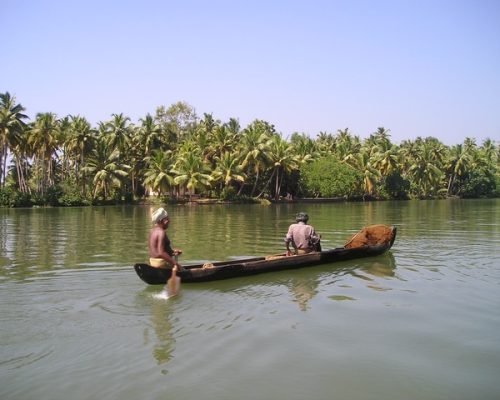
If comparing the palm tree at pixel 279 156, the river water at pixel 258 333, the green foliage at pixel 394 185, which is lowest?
the river water at pixel 258 333

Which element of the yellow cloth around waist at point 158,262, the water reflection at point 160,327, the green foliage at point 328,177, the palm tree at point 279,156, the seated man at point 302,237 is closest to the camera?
the water reflection at point 160,327

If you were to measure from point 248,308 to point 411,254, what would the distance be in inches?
373

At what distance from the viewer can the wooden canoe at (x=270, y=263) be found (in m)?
11.0

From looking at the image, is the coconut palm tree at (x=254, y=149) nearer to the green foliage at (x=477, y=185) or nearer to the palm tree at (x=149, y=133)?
the palm tree at (x=149, y=133)

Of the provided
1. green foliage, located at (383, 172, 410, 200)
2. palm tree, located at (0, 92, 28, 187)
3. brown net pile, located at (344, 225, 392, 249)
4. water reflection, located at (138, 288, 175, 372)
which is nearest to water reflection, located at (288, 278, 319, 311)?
water reflection, located at (138, 288, 175, 372)

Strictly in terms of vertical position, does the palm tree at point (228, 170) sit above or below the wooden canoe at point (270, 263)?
above

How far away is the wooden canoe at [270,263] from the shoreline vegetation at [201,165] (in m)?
44.3

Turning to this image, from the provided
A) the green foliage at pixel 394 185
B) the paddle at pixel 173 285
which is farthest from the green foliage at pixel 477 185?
the paddle at pixel 173 285

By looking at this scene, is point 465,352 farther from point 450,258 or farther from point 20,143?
point 20,143

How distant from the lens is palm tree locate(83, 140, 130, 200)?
5947 cm

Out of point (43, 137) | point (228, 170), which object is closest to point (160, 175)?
point (228, 170)

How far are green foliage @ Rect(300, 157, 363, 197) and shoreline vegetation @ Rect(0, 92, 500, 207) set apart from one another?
0.15m

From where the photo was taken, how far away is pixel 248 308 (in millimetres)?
9875

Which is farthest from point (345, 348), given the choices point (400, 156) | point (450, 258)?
point (400, 156)
